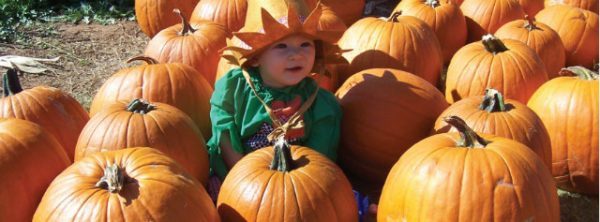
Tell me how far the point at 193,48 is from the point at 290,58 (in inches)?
61.8

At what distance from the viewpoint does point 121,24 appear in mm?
8281

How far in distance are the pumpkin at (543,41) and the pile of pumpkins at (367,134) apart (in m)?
0.01

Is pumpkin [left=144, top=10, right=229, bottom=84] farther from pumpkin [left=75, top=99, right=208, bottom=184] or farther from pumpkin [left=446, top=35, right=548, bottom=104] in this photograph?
pumpkin [left=446, top=35, right=548, bottom=104]

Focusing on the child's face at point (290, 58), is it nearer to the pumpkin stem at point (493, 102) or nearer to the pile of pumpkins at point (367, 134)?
the pile of pumpkins at point (367, 134)

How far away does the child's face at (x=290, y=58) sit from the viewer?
3830 mm

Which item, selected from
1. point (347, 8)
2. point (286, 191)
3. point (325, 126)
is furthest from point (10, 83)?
point (347, 8)

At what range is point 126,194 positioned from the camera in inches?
113

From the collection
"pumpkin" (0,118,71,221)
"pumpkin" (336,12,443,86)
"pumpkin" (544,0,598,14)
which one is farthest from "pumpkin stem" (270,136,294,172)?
"pumpkin" (544,0,598,14)

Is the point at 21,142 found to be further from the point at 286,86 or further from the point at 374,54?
the point at 374,54

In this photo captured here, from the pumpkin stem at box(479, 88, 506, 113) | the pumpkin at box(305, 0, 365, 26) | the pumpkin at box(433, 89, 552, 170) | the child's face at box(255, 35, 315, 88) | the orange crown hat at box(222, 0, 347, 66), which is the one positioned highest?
the orange crown hat at box(222, 0, 347, 66)

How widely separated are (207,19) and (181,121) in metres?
2.48

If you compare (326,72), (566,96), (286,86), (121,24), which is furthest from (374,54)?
(121,24)

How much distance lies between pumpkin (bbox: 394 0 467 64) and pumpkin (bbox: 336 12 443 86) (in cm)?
84

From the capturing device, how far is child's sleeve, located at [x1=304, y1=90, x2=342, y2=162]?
408 centimetres
